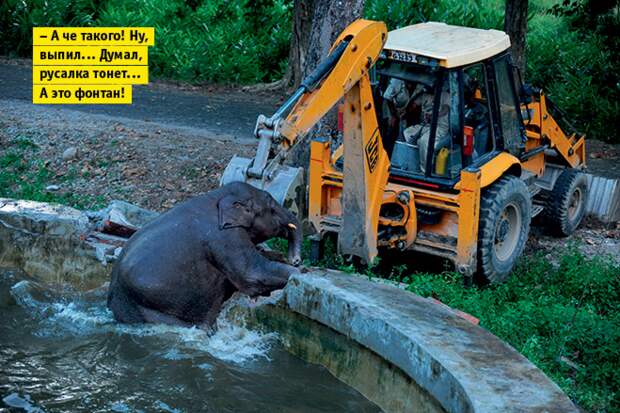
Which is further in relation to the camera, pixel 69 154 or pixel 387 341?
pixel 69 154

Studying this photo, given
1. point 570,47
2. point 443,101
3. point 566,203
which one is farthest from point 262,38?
point 443,101

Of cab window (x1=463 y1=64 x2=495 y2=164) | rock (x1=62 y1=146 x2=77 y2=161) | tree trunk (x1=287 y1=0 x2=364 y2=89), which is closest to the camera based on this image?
cab window (x1=463 y1=64 x2=495 y2=164)

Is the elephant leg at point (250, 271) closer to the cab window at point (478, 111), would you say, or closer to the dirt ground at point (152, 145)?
the cab window at point (478, 111)

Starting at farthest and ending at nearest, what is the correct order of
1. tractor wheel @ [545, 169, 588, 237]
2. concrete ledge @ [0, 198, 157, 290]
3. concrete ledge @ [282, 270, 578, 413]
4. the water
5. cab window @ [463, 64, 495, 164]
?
tractor wheel @ [545, 169, 588, 237] < cab window @ [463, 64, 495, 164] < concrete ledge @ [0, 198, 157, 290] < the water < concrete ledge @ [282, 270, 578, 413]

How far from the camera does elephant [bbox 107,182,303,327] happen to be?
660 centimetres

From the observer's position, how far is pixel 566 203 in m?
10.8

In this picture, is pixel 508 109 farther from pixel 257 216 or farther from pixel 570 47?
pixel 570 47

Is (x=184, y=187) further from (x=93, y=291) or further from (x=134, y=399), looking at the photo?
(x=134, y=399)

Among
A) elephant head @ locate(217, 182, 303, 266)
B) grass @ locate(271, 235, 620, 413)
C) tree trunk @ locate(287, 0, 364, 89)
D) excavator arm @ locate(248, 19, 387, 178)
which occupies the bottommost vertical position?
grass @ locate(271, 235, 620, 413)

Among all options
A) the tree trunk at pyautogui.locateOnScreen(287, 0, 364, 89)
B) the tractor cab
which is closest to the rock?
the tree trunk at pyautogui.locateOnScreen(287, 0, 364, 89)

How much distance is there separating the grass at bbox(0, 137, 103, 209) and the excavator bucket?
12.3 ft

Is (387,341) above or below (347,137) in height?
below

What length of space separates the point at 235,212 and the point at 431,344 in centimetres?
178

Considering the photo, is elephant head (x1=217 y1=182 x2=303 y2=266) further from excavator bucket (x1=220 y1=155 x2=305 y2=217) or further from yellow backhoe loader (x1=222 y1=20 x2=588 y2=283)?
yellow backhoe loader (x1=222 y1=20 x2=588 y2=283)
